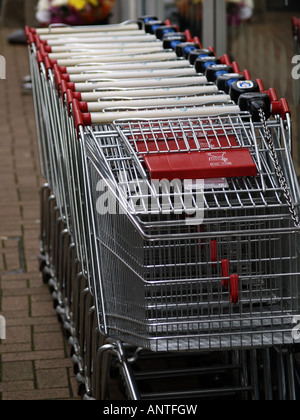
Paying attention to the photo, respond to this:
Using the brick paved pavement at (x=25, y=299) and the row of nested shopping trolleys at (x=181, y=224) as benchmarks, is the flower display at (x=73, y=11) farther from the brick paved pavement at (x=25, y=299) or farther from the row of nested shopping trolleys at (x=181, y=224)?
the row of nested shopping trolleys at (x=181, y=224)

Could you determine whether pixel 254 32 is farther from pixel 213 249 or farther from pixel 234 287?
pixel 234 287

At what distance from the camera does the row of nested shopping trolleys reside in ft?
10.9

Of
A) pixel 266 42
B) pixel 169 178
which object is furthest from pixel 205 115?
pixel 266 42

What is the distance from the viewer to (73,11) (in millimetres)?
10938

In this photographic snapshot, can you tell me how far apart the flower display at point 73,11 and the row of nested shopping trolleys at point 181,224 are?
20.9ft

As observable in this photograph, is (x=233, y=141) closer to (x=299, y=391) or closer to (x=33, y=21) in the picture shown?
(x=299, y=391)

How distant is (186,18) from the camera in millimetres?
8609

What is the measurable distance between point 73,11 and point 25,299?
19.6 ft

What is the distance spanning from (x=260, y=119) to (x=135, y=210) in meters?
0.76

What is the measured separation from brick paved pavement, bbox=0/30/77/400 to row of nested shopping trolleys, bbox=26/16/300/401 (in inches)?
8.9

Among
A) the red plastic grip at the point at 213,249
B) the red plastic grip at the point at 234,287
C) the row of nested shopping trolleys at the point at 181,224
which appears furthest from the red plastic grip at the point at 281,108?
the red plastic grip at the point at 234,287

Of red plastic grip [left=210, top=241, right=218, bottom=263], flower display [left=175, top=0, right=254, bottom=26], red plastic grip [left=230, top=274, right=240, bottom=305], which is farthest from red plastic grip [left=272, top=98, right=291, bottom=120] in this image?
flower display [left=175, top=0, right=254, bottom=26]

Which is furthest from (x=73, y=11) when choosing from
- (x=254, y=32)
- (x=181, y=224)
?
(x=181, y=224)

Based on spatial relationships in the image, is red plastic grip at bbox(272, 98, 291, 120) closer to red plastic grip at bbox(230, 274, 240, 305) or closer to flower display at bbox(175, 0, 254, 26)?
red plastic grip at bbox(230, 274, 240, 305)
